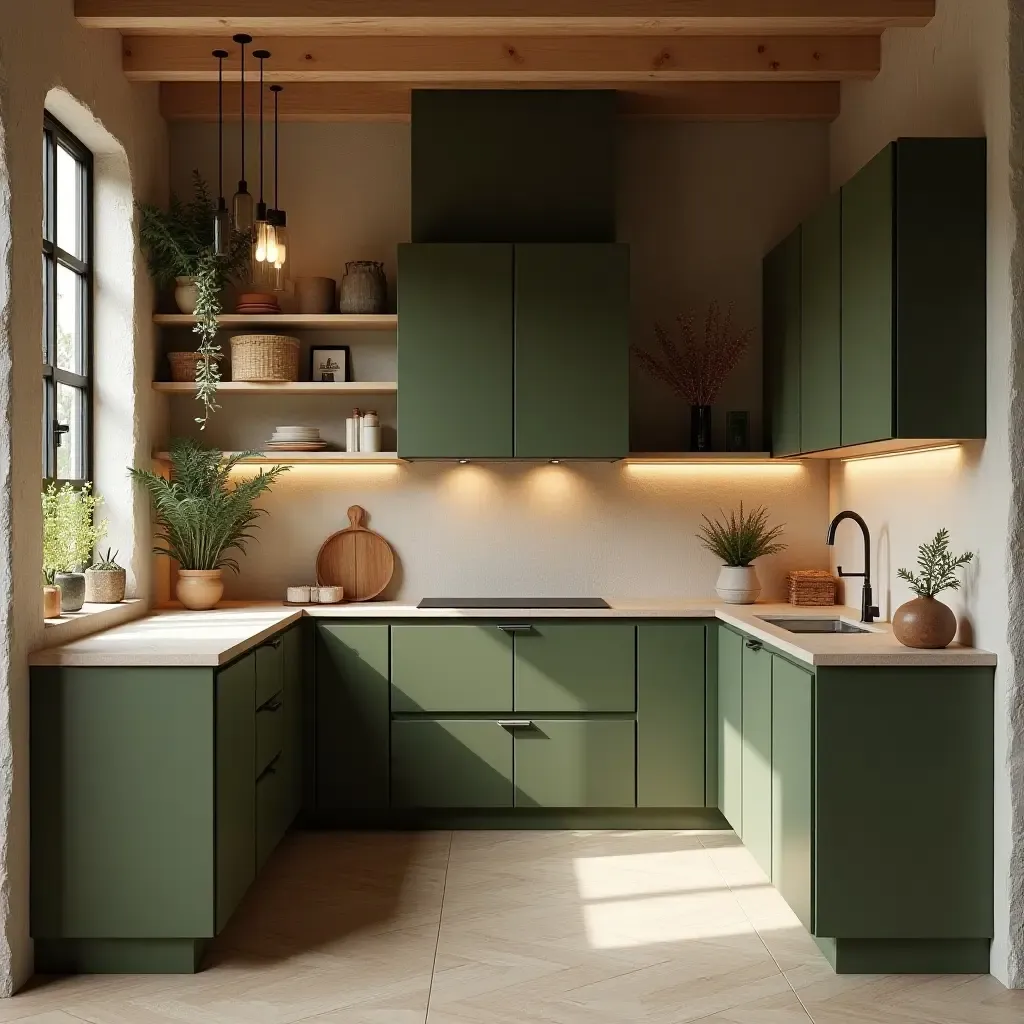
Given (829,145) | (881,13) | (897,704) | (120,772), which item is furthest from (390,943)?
(829,145)

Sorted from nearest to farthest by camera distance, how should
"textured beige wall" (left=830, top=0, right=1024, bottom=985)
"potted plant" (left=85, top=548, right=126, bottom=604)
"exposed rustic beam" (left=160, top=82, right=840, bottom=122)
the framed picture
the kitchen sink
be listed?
"textured beige wall" (left=830, top=0, right=1024, bottom=985)
"potted plant" (left=85, top=548, right=126, bottom=604)
the kitchen sink
"exposed rustic beam" (left=160, top=82, right=840, bottom=122)
the framed picture

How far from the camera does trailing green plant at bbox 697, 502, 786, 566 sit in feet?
15.1

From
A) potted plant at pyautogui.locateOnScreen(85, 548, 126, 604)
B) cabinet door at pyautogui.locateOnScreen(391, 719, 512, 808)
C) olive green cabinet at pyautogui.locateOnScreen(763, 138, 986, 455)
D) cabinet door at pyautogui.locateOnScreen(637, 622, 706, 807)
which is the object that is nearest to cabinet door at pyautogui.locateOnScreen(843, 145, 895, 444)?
olive green cabinet at pyautogui.locateOnScreen(763, 138, 986, 455)

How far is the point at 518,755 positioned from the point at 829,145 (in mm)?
2961

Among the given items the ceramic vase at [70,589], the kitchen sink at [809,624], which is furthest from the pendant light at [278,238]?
the kitchen sink at [809,624]

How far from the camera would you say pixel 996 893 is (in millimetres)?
3055

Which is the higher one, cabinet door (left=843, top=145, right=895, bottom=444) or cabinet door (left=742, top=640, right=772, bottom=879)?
cabinet door (left=843, top=145, right=895, bottom=444)

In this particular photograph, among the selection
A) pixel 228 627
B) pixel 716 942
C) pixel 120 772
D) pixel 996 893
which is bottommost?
pixel 716 942

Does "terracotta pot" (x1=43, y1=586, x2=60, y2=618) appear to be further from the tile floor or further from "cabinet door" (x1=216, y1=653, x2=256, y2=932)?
the tile floor

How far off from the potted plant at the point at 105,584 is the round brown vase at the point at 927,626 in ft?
8.84

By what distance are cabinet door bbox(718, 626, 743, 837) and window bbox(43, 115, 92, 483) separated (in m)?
2.51

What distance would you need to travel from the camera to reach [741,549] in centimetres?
459

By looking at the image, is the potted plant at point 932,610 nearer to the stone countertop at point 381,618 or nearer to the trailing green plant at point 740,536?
the stone countertop at point 381,618

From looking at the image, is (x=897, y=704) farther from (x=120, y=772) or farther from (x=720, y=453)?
(x=120, y=772)
